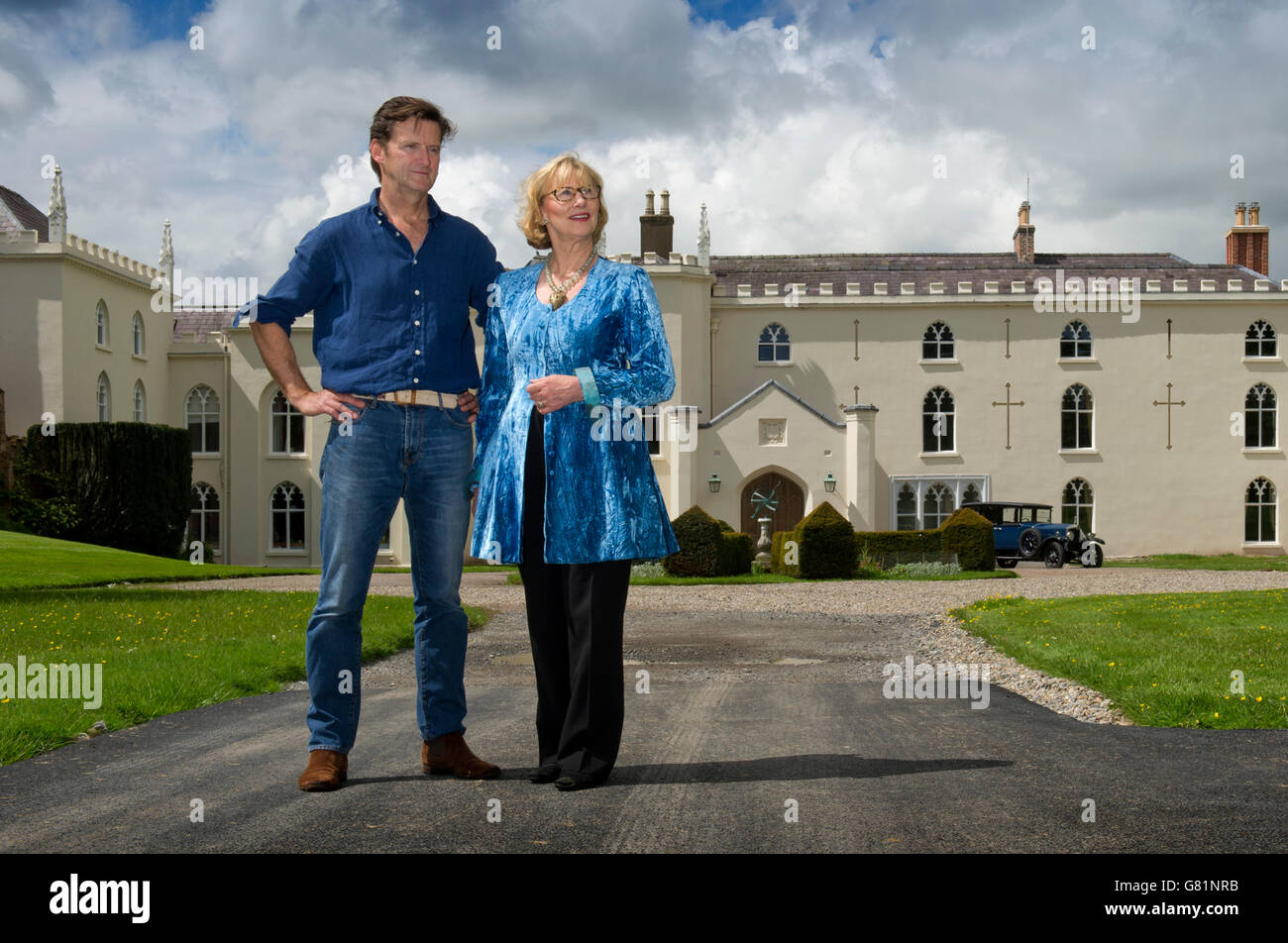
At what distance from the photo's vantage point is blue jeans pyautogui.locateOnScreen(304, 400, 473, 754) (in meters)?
4.52

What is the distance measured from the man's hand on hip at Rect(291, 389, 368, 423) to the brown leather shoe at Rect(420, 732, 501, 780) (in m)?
1.28

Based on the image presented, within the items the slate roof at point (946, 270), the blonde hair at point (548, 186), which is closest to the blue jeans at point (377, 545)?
the blonde hair at point (548, 186)

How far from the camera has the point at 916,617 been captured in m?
15.2

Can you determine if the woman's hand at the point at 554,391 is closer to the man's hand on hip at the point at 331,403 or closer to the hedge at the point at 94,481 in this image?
the man's hand on hip at the point at 331,403

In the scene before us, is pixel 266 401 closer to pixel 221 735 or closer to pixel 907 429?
pixel 907 429

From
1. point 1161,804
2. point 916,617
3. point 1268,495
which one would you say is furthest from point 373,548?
point 1268,495

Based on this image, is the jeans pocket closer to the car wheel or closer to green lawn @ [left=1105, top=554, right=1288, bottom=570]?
green lawn @ [left=1105, top=554, right=1288, bottom=570]

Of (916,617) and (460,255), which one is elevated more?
(460,255)

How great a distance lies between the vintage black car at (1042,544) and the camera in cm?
3022

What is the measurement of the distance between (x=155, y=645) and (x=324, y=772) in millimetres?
6397

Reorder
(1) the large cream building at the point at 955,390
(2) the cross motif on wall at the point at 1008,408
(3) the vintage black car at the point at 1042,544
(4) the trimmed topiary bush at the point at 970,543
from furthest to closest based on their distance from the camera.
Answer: (2) the cross motif on wall at the point at 1008,408
(1) the large cream building at the point at 955,390
(3) the vintage black car at the point at 1042,544
(4) the trimmed topiary bush at the point at 970,543

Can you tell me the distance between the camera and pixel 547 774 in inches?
176

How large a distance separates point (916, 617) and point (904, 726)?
30.5 ft

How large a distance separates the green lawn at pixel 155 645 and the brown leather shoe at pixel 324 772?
71.1 inches
